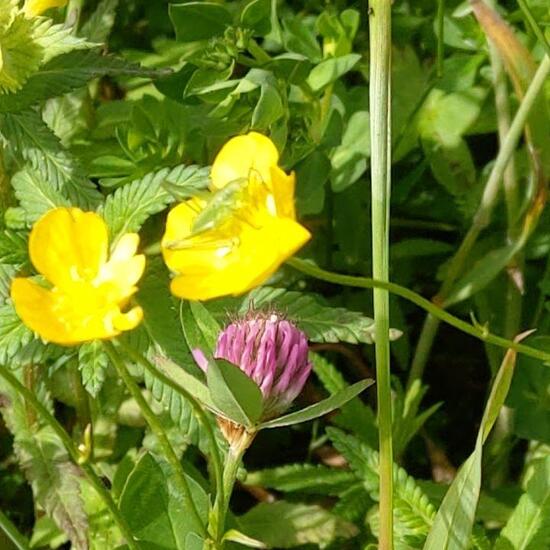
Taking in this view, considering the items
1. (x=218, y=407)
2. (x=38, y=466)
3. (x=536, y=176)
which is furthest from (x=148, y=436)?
(x=536, y=176)

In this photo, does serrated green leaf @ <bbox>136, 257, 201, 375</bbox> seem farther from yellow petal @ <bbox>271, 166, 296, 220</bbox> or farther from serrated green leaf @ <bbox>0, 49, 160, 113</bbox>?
yellow petal @ <bbox>271, 166, 296, 220</bbox>

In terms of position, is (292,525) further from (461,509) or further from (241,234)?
(241,234)

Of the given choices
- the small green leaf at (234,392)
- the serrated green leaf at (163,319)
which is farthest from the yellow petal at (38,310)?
the serrated green leaf at (163,319)

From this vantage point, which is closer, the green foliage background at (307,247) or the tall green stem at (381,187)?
the tall green stem at (381,187)

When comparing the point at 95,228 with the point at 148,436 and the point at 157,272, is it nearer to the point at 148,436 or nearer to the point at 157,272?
the point at 157,272

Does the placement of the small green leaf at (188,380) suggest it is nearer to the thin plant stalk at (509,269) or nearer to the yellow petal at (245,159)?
the yellow petal at (245,159)

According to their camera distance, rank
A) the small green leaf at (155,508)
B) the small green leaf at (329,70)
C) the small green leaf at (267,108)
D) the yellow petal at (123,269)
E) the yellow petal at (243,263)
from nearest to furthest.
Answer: the yellow petal at (243,263)
the yellow petal at (123,269)
the small green leaf at (155,508)
the small green leaf at (267,108)
the small green leaf at (329,70)


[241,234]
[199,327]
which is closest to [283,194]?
[241,234]

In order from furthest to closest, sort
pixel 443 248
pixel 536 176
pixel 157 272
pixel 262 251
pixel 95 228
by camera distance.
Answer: pixel 443 248 → pixel 536 176 → pixel 157 272 → pixel 95 228 → pixel 262 251
